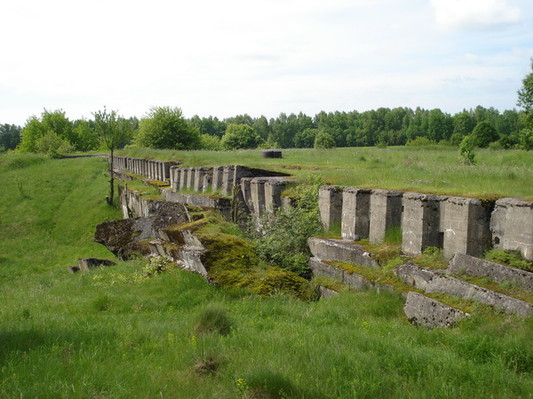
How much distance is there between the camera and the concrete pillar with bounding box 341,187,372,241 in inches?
370

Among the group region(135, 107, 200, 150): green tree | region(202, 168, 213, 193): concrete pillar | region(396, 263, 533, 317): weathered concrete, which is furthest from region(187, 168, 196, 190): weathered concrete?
region(135, 107, 200, 150): green tree

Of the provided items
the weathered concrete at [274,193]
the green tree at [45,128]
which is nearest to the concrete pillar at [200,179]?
the weathered concrete at [274,193]

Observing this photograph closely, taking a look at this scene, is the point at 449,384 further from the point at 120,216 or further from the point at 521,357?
the point at 120,216

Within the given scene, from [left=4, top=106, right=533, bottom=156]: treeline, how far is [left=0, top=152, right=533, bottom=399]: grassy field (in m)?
24.9

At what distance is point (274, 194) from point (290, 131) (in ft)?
391

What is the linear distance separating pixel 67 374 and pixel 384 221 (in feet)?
18.5

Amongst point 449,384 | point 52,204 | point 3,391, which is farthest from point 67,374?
point 52,204

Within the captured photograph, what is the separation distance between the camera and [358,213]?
9422 millimetres

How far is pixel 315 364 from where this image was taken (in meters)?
4.90

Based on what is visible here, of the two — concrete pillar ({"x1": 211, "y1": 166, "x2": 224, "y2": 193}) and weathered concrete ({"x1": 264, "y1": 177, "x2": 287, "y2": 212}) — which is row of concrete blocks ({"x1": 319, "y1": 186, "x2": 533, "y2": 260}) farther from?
concrete pillar ({"x1": 211, "y1": 166, "x2": 224, "y2": 193})

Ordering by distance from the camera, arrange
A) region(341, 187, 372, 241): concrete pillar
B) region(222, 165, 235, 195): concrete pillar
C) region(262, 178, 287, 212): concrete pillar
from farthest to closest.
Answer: region(222, 165, 235, 195): concrete pillar → region(262, 178, 287, 212): concrete pillar → region(341, 187, 372, 241): concrete pillar

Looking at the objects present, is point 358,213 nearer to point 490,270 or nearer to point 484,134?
→ point 490,270

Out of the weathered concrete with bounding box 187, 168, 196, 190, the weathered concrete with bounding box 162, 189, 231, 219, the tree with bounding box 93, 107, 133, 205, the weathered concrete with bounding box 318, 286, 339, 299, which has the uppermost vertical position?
the tree with bounding box 93, 107, 133, 205

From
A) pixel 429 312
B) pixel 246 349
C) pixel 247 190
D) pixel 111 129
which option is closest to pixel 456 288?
pixel 429 312
